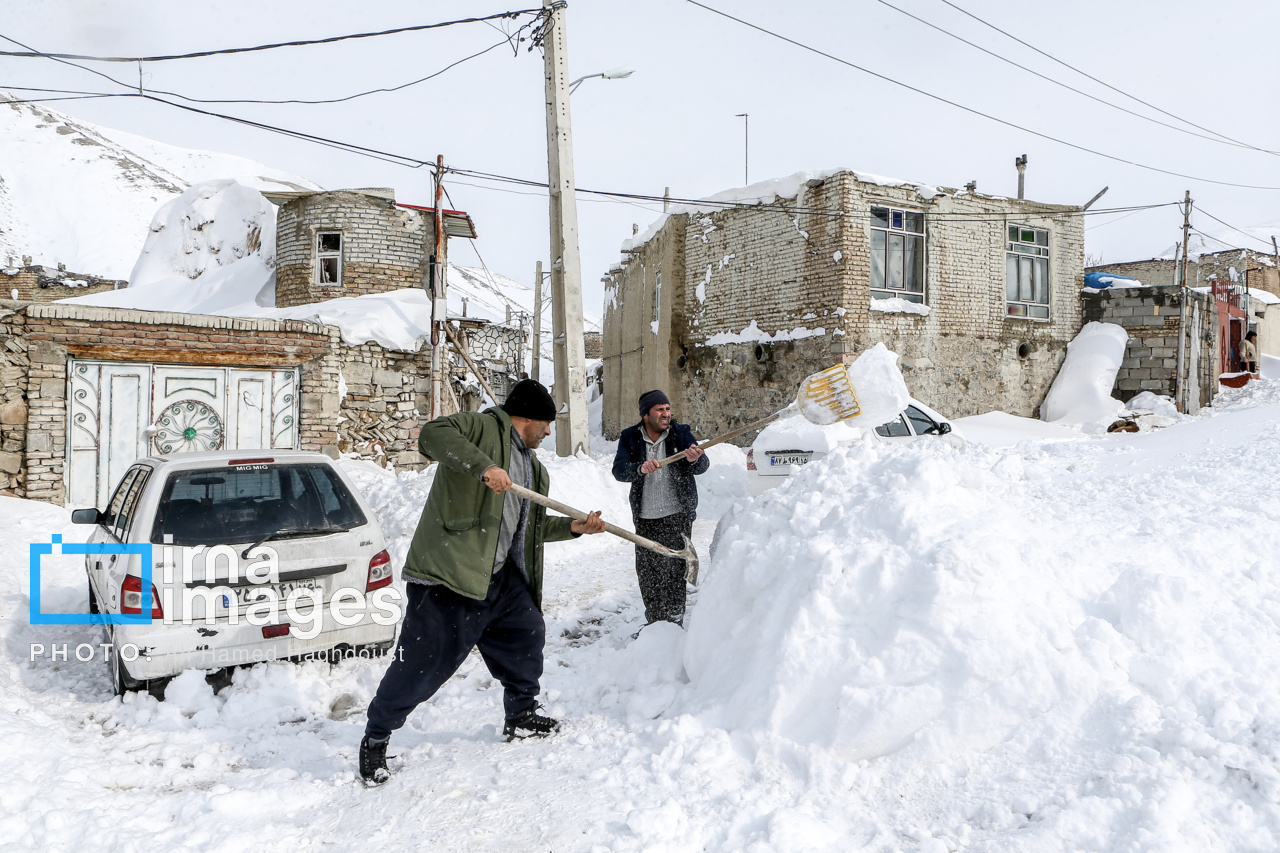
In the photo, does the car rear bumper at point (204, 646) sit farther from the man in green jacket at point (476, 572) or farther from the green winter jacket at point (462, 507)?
the green winter jacket at point (462, 507)

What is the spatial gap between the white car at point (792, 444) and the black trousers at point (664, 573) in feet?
12.5

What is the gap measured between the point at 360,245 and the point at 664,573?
15.7 metres

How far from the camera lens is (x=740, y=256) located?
52.9 ft

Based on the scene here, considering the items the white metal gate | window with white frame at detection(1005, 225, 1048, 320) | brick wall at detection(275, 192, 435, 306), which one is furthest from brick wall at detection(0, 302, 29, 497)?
window with white frame at detection(1005, 225, 1048, 320)

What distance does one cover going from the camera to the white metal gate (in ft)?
33.1

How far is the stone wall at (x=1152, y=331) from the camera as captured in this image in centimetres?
1648

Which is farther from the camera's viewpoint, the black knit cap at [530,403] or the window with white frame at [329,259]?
the window with white frame at [329,259]

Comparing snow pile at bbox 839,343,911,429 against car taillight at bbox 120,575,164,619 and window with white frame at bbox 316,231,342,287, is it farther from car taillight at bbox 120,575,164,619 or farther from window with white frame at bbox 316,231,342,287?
window with white frame at bbox 316,231,342,287

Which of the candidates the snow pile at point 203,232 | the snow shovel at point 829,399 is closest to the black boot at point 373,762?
the snow shovel at point 829,399

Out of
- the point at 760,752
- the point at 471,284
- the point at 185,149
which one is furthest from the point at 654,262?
the point at 185,149

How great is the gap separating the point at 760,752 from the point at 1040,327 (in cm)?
1618

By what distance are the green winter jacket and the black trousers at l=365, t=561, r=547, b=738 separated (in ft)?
0.38

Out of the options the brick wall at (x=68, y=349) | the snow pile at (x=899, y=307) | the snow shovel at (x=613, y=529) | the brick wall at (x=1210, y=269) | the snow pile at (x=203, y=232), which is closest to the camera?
the snow shovel at (x=613, y=529)

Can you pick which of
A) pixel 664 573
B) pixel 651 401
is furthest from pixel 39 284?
pixel 664 573
